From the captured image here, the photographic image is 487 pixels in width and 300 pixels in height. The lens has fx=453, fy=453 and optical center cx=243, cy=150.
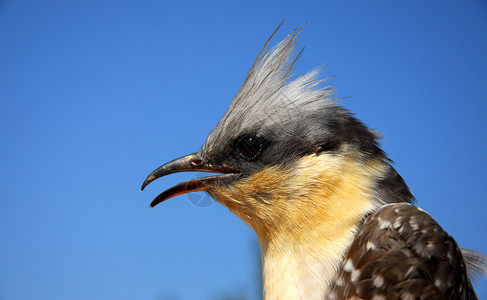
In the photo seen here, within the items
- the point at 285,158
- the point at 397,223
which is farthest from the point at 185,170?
the point at 397,223

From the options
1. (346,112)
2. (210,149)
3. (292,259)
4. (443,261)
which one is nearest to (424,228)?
(443,261)

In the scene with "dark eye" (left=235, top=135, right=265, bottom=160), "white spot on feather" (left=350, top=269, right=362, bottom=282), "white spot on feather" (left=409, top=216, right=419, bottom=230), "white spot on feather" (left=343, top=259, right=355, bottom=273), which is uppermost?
"dark eye" (left=235, top=135, right=265, bottom=160)

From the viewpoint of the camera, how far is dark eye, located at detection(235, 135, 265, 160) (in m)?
2.85

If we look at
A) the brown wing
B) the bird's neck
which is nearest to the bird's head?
the bird's neck

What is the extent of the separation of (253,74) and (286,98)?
36 centimetres

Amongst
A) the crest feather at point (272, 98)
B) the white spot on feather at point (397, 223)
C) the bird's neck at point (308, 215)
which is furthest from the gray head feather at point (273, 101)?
the white spot on feather at point (397, 223)

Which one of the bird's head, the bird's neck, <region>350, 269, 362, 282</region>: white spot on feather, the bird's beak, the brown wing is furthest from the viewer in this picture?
the bird's beak

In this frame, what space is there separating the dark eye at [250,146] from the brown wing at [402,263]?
83 centimetres

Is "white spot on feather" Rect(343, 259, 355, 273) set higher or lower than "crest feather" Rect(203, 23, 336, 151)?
lower

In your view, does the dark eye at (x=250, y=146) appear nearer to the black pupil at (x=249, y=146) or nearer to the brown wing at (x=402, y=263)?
the black pupil at (x=249, y=146)

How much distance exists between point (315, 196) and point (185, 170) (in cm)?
100

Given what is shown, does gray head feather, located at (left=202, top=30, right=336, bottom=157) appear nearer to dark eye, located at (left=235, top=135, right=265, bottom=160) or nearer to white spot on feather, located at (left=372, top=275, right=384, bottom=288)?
dark eye, located at (left=235, top=135, right=265, bottom=160)

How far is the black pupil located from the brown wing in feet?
2.75

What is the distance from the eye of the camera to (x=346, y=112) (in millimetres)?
2818
